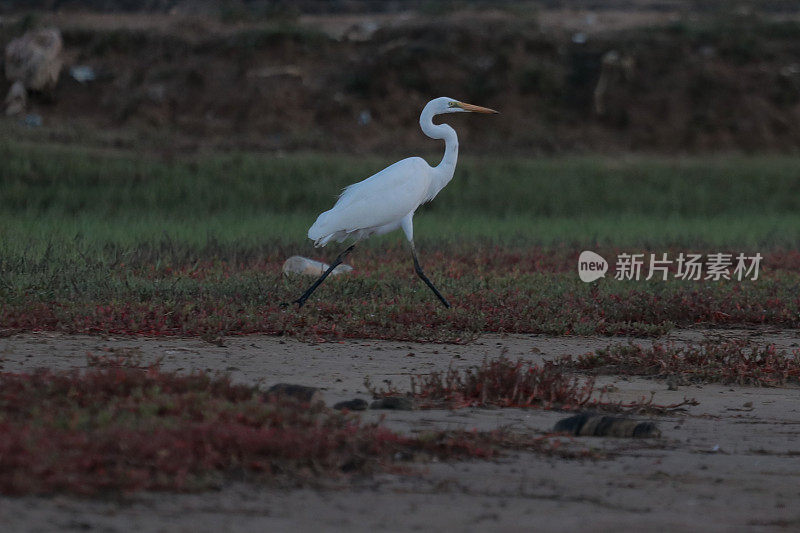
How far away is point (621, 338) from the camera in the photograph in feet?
32.1

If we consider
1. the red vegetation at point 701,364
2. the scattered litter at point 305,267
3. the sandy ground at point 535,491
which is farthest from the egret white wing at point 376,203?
the sandy ground at point 535,491

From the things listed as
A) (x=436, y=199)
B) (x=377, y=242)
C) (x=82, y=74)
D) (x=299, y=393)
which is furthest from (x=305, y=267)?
(x=82, y=74)

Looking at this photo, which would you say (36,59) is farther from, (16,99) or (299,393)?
(299,393)

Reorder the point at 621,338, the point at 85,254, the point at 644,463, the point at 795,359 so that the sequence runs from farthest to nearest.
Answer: the point at 85,254, the point at 621,338, the point at 795,359, the point at 644,463

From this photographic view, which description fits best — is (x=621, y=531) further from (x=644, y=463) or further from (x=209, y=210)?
(x=209, y=210)

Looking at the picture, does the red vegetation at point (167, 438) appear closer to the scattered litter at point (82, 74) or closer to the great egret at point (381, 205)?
the great egret at point (381, 205)

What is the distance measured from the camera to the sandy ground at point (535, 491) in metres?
4.30

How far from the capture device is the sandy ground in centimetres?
430

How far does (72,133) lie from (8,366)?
1941 centimetres

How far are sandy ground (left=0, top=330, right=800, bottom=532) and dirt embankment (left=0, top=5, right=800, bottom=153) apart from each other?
22.3 m

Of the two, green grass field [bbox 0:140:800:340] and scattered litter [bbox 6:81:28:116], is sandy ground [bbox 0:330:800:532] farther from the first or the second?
scattered litter [bbox 6:81:28:116]

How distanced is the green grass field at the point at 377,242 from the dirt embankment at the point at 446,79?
3.13m

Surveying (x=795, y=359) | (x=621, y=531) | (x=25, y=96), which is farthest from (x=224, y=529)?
(x=25, y=96)
